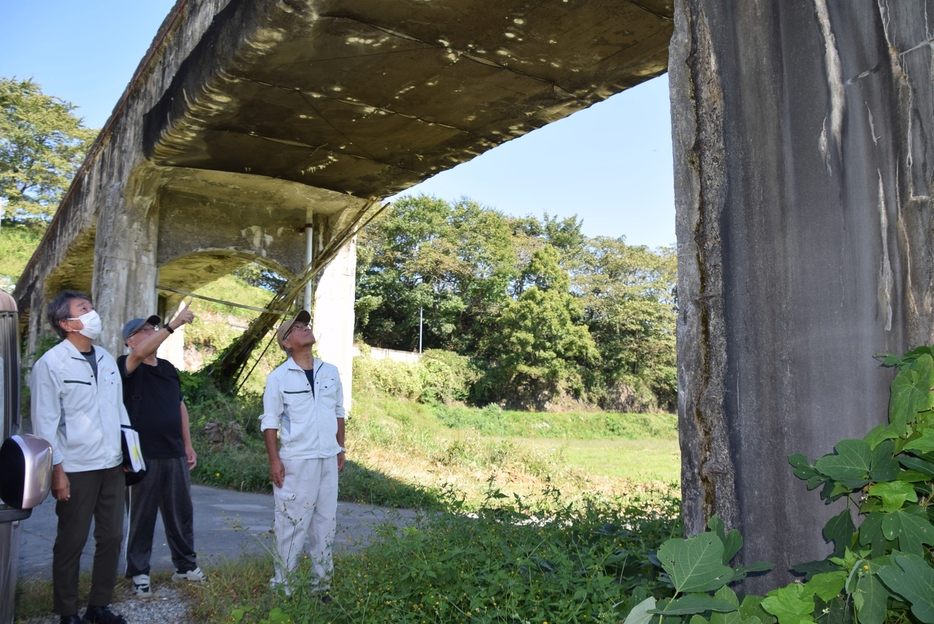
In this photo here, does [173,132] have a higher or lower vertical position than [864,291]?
higher

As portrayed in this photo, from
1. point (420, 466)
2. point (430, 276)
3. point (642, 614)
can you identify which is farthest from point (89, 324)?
point (430, 276)

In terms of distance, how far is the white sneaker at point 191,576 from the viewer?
4742 millimetres

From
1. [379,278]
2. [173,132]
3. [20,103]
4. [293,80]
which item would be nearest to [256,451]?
[173,132]

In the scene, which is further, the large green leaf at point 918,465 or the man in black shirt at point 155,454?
the man in black shirt at point 155,454

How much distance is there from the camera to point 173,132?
6777 mm

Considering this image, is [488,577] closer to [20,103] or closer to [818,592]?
[818,592]

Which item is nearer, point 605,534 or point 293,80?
point 605,534

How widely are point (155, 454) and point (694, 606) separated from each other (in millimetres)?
3897

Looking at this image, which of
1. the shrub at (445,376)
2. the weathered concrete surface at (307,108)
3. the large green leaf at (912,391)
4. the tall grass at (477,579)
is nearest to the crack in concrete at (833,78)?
the large green leaf at (912,391)

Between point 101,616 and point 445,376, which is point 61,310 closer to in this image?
point 101,616

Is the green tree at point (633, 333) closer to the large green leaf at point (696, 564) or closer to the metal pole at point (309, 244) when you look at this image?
the metal pole at point (309, 244)

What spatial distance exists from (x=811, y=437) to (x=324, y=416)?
9.73 ft

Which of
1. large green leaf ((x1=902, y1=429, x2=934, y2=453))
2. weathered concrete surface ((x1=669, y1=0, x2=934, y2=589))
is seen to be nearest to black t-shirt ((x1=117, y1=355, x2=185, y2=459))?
weathered concrete surface ((x1=669, y1=0, x2=934, y2=589))

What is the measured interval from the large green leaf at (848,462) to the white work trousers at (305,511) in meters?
2.93
